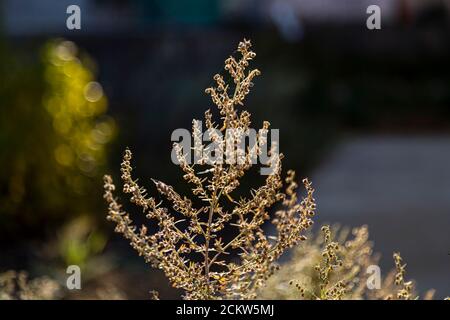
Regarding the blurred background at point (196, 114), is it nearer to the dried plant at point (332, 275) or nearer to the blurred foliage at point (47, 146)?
the blurred foliage at point (47, 146)

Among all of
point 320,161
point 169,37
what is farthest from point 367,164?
point 169,37

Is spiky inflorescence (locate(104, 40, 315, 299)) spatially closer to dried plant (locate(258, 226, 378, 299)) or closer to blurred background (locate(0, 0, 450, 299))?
dried plant (locate(258, 226, 378, 299))

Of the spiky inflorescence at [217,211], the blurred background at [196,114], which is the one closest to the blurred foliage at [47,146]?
the blurred background at [196,114]

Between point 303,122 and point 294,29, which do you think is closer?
point 303,122

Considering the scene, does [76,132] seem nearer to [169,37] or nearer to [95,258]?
[95,258]

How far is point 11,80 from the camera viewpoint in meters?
7.19

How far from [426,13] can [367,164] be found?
7.18 m

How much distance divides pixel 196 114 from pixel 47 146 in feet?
7.77

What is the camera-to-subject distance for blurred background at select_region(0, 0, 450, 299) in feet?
22.1

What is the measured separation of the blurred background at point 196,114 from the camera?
22.1 feet

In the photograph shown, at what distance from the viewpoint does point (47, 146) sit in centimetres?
694

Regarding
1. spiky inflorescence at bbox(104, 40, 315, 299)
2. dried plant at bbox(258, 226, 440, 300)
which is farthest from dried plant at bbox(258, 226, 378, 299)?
spiky inflorescence at bbox(104, 40, 315, 299)

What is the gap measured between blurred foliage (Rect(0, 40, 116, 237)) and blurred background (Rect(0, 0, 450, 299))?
0.03 ft

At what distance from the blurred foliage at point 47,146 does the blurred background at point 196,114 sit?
0.03 feet
